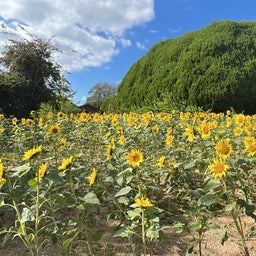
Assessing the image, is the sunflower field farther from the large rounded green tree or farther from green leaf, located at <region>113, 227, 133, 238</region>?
the large rounded green tree

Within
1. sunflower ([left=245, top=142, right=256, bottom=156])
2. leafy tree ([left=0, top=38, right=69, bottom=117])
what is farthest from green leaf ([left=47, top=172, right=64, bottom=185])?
leafy tree ([left=0, top=38, right=69, bottom=117])

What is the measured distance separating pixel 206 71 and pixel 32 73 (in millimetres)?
6634

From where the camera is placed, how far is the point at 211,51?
1023cm

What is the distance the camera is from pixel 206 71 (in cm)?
987

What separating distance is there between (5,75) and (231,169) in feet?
39.3

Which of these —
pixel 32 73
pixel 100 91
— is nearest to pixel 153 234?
pixel 32 73

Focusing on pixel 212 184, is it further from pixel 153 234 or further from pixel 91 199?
pixel 91 199

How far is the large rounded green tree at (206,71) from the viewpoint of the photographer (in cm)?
963

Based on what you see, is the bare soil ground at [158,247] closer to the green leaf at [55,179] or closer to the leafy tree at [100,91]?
the green leaf at [55,179]

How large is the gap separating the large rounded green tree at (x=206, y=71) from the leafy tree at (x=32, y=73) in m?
3.29

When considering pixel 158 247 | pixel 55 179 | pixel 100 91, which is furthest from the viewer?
pixel 100 91

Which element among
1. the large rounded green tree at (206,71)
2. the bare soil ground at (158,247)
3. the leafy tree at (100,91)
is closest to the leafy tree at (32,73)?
the large rounded green tree at (206,71)

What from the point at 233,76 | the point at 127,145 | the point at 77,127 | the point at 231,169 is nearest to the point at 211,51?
A: the point at 233,76

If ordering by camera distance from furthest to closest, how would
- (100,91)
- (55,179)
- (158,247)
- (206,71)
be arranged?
(100,91) → (206,71) → (158,247) → (55,179)
